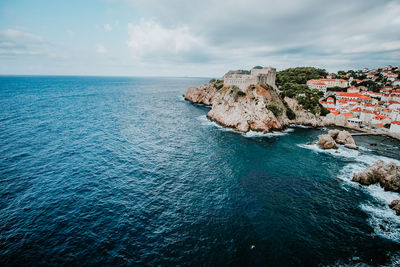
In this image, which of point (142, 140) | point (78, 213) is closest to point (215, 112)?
point (142, 140)

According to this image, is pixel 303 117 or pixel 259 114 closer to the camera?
pixel 259 114

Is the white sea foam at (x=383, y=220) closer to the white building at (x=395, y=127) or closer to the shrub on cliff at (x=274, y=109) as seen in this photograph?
the shrub on cliff at (x=274, y=109)

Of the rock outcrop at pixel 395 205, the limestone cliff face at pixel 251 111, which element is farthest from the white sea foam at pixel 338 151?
the rock outcrop at pixel 395 205

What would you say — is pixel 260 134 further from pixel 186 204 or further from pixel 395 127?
pixel 395 127

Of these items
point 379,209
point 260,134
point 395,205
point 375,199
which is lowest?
point 379,209

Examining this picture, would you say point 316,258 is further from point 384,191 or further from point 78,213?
point 78,213

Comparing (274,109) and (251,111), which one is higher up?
(274,109)

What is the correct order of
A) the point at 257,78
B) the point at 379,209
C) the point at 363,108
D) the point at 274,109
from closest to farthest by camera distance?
1. the point at 379,209
2. the point at 274,109
3. the point at 363,108
4. the point at 257,78

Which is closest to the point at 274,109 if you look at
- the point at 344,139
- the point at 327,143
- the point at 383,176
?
the point at 327,143
